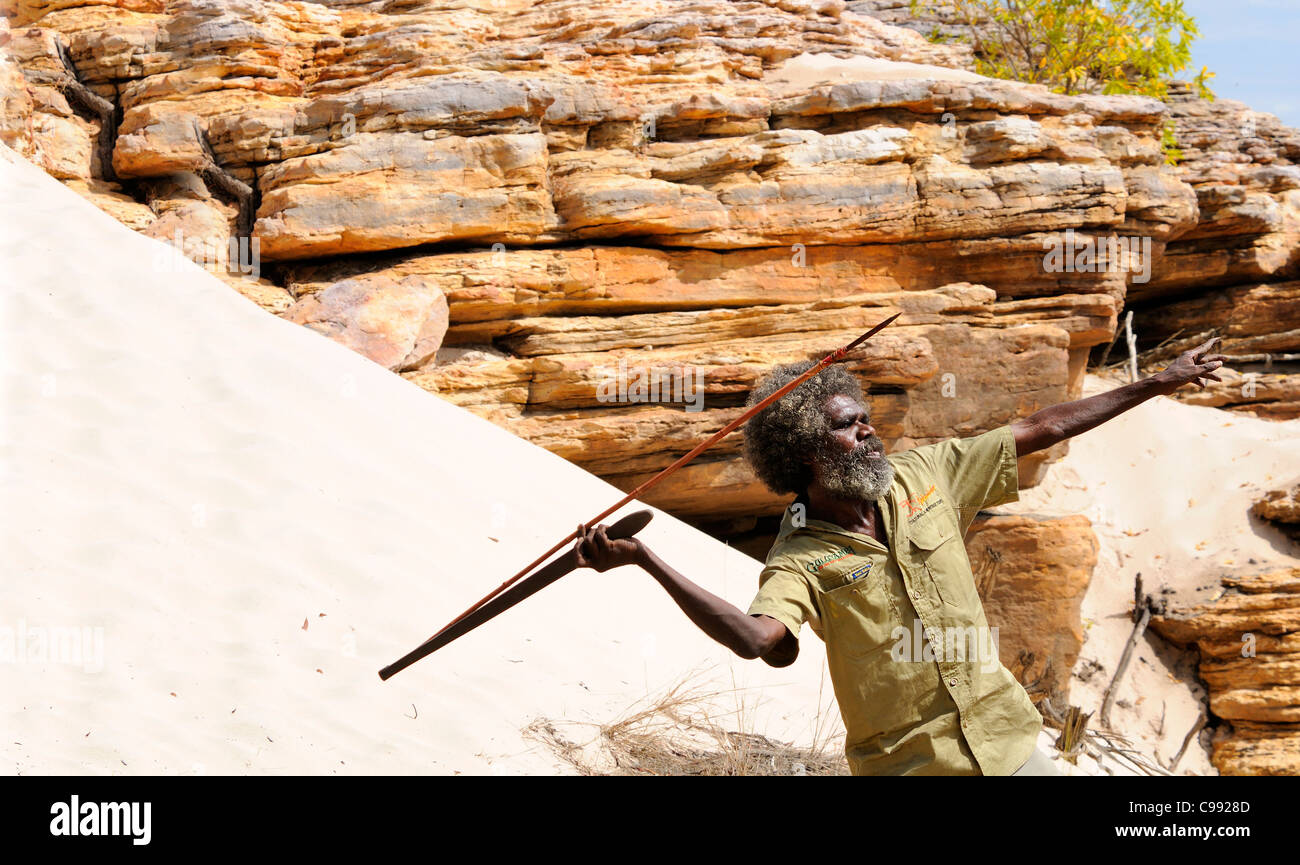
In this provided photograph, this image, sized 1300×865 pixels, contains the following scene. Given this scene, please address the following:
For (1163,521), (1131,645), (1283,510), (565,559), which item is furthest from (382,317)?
(1283,510)

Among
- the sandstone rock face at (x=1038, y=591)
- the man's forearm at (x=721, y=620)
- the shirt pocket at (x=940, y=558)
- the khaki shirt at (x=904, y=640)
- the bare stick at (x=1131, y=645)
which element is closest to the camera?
the man's forearm at (x=721, y=620)

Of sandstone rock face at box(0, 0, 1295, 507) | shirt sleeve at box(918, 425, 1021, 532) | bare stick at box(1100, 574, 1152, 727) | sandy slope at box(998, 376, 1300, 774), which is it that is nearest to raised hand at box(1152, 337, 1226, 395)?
shirt sleeve at box(918, 425, 1021, 532)

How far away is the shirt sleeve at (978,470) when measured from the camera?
290 centimetres

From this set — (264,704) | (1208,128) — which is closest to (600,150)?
(264,704)

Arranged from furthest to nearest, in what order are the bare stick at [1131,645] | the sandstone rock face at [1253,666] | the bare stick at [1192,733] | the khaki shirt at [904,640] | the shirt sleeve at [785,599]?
the bare stick at [1131,645], the bare stick at [1192,733], the sandstone rock face at [1253,666], the khaki shirt at [904,640], the shirt sleeve at [785,599]

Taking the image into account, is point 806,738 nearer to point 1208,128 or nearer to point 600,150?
point 600,150

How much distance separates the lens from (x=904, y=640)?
265 centimetres


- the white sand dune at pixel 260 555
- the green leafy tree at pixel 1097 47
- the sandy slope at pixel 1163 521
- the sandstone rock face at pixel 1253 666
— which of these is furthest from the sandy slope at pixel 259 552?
the green leafy tree at pixel 1097 47

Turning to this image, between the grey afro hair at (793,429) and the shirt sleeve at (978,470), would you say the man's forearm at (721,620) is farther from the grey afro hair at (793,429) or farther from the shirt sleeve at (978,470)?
the shirt sleeve at (978,470)

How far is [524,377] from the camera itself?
843 centimetres

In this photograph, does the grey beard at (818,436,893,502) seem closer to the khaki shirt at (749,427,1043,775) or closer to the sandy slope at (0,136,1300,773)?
the khaki shirt at (749,427,1043,775)

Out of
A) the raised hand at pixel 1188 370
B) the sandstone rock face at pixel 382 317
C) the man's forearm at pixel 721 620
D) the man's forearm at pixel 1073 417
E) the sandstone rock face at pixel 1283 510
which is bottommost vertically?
the sandstone rock face at pixel 1283 510

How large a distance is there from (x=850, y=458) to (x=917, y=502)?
8.7 inches

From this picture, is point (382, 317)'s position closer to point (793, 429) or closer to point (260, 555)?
point (260, 555)
